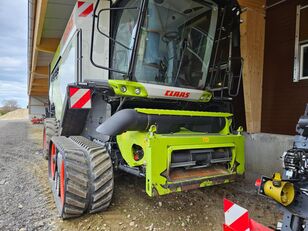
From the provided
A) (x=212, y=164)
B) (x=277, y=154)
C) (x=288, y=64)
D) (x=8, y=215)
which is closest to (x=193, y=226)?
(x=212, y=164)

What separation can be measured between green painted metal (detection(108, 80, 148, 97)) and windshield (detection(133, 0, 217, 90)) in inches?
4.5

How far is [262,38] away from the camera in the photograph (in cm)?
538

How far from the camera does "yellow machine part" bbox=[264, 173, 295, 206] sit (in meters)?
1.84

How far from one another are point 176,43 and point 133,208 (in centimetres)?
227

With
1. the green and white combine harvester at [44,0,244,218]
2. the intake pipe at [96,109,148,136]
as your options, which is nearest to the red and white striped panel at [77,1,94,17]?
the green and white combine harvester at [44,0,244,218]

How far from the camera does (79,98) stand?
12.6ft

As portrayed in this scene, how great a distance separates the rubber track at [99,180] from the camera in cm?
315

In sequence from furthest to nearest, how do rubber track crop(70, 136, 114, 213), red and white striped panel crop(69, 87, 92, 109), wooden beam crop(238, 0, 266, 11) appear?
wooden beam crop(238, 0, 266, 11) < red and white striped panel crop(69, 87, 92, 109) < rubber track crop(70, 136, 114, 213)

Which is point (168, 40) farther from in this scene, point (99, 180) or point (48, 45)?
point (48, 45)

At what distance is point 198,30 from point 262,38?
6.78 ft

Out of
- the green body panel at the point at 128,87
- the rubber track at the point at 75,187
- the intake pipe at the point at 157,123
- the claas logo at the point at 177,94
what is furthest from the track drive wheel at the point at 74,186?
the claas logo at the point at 177,94

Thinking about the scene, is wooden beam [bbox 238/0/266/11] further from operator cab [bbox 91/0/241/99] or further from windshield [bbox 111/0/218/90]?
windshield [bbox 111/0/218/90]

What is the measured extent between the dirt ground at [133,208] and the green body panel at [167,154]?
1.49 feet

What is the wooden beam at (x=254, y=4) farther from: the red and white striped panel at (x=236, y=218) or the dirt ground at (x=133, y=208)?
the red and white striped panel at (x=236, y=218)
